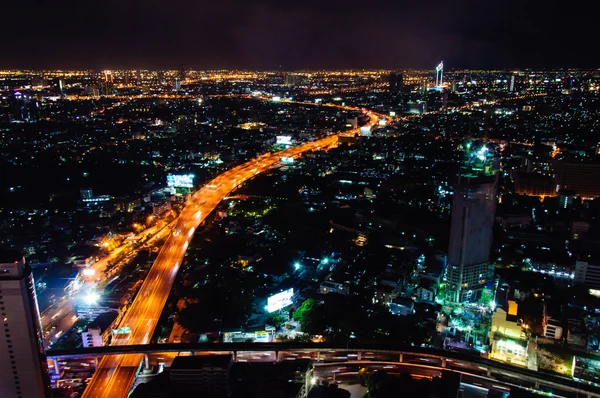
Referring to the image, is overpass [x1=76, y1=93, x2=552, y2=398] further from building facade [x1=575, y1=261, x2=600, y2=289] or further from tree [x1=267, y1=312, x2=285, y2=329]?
building facade [x1=575, y1=261, x2=600, y2=289]

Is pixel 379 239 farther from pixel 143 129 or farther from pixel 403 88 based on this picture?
pixel 403 88

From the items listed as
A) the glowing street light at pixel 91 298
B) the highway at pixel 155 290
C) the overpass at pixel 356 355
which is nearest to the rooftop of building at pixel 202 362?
the overpass at pixel 356 355

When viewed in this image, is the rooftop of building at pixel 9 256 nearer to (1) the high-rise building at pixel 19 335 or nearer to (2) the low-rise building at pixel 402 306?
(1) the high-rise building at pixel 19 335

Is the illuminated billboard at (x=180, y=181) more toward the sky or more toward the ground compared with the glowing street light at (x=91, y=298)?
more toward the sky

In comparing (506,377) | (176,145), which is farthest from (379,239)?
(176,145)

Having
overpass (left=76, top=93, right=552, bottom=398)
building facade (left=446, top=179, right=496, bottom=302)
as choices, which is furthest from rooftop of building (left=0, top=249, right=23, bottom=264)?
building facade (left=446, top=179, right=496, bottom=302)

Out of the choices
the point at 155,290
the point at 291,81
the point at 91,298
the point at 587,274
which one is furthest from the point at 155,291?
the point at 291,81

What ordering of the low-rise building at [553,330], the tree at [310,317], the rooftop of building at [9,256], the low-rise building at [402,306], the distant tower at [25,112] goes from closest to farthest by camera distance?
the rooftop of building at [9,256] < the low-rise building at [553,330] < the tree at [310,317] < the low-rise building at [402,306] < the distant tower at [25,112]

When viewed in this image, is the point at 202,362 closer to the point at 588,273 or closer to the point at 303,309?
the point at 303,309
